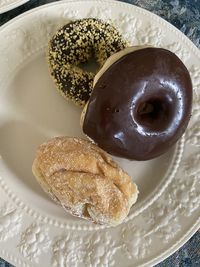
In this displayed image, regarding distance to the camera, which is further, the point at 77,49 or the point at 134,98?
the point at 77,49

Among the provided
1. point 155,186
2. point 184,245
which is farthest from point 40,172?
point 184,245

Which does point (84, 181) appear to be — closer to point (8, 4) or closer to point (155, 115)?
point (155, 115)

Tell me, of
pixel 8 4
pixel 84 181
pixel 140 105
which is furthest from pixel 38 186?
pixel 8 4

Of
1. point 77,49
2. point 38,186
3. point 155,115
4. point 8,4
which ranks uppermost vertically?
point 8,4

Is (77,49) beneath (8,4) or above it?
beneath

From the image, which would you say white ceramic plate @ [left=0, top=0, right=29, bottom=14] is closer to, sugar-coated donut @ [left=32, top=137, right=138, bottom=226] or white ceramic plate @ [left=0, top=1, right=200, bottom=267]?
white ceramic plate @ [left=0, top=1, right=200, bottom=267]

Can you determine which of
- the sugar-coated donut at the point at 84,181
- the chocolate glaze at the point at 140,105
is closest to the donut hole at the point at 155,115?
the chocolate glaze at the point at 140,105

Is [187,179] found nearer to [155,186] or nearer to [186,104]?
[155,186]

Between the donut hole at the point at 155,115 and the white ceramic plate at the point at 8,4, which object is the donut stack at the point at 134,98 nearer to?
the donut hole at the point at 155,115
